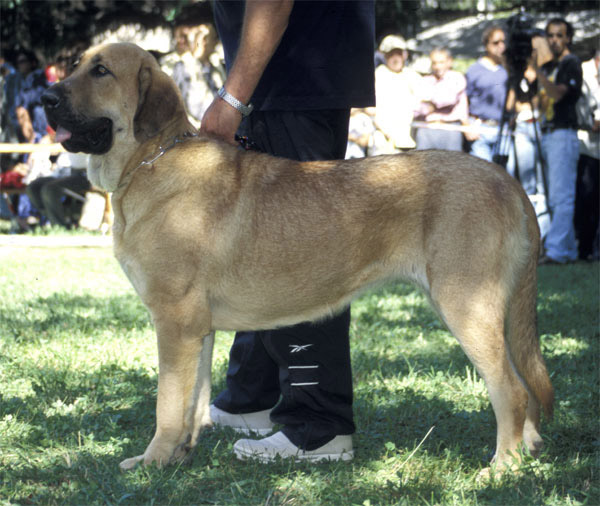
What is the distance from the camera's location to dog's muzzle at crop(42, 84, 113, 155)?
3482 millimetres

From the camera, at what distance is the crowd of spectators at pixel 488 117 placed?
9719 mm

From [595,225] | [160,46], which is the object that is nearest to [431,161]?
[595,225]

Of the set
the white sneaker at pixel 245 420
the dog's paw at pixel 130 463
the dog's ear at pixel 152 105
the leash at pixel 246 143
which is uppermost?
the dog's ear at pixel 152 105

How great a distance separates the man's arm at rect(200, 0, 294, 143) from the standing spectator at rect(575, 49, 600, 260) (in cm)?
754

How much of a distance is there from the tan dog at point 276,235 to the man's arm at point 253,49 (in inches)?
7.0

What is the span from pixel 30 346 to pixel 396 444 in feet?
9.35

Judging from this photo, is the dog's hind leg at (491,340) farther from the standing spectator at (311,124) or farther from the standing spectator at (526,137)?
the standing spectator at (526,137)

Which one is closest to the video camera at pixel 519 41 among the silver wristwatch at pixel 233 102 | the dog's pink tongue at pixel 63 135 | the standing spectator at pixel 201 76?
the standing spectator at pixel 201 76

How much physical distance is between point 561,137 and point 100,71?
745 centimetres

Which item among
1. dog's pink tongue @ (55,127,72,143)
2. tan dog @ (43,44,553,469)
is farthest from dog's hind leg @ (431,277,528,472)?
dog's pink tongue @ (55,127,72,143)

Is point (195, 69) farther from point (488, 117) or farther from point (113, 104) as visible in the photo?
point (113, 104)

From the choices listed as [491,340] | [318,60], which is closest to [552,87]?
[318,60]

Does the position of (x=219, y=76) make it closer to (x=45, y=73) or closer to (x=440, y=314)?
(x=45, y=73)

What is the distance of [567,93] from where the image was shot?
9.48 meters
